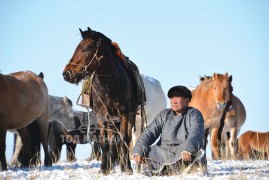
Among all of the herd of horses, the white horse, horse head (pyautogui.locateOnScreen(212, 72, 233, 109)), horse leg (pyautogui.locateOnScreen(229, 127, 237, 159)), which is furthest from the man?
horse leg (pyautogui.locateOnScreen(229, 127, 237, 159))

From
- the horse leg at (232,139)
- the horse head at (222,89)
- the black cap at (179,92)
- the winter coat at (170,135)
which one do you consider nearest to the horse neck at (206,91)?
the horse head at (222,89)

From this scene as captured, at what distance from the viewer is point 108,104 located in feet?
29.0

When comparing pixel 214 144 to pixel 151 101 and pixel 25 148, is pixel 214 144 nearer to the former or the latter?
pixel 151 101

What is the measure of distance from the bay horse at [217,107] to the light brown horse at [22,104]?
4.20m

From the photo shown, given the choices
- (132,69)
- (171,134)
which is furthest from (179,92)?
(132,69)

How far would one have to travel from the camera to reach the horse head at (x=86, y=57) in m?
8.43

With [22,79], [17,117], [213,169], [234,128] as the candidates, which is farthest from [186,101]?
[234,128]

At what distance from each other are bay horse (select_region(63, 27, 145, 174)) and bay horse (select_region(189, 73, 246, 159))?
4846mm

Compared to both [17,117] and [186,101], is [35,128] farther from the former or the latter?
[186,101]

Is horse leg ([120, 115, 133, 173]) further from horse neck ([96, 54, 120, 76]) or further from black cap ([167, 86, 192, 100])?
black cap ([167, 86, 192, 100])

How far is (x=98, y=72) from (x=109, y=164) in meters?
1.50

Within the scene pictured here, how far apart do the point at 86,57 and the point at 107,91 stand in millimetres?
690

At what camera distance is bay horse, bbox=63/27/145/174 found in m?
8.59

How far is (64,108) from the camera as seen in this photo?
20266 mm
